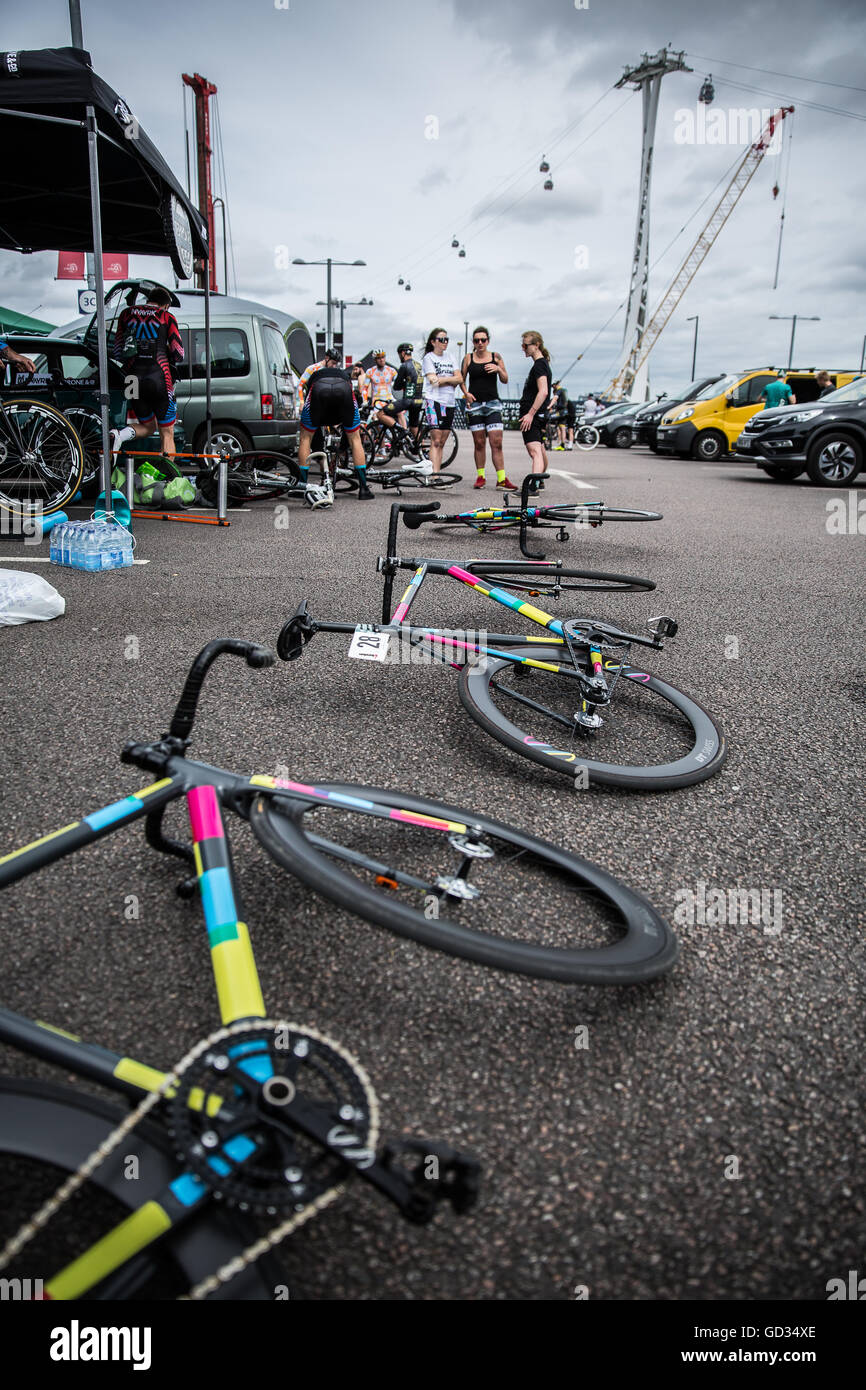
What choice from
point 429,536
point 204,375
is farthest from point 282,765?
point 204,375

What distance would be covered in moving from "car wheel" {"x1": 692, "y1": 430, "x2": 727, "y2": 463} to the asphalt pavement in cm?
1546

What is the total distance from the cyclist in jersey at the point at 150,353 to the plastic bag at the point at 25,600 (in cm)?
404

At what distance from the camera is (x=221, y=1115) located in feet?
3.79

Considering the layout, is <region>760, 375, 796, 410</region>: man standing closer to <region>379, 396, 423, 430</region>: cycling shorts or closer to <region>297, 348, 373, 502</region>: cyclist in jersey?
<region>379, 396, 423, 430</region>: cycling shorts

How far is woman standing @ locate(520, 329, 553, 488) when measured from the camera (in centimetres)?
927

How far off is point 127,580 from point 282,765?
3525 mm

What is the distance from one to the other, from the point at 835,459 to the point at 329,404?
8051 mm

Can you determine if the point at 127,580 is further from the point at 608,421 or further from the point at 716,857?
the point at 608,421

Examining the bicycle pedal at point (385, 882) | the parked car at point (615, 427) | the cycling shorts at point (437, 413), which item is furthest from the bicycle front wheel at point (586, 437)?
the bicycle pedal at point (385, 882)

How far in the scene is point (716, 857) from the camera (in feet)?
8.00

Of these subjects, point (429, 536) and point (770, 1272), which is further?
point (429, 536)

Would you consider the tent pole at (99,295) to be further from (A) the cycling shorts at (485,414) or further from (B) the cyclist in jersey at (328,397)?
(A) the cycling shorts at (485,414)

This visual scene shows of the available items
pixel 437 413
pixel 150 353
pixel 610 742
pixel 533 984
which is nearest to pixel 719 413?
pixel 437 413

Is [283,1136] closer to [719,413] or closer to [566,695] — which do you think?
[566,695]
